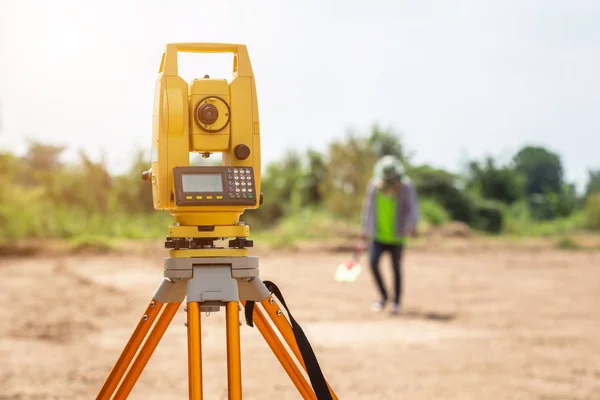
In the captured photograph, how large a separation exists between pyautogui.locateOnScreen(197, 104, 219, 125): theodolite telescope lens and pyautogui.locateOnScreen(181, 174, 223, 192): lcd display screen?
0.73 feet

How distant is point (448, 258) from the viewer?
18750mm

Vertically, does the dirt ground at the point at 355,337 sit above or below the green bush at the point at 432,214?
below

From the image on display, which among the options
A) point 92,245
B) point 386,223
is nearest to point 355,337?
point 386,223

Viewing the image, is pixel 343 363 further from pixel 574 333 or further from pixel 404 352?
pixel 574 333

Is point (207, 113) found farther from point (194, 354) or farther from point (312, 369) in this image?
point (312, 369)

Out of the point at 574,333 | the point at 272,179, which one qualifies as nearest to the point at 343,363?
the point at 574,333

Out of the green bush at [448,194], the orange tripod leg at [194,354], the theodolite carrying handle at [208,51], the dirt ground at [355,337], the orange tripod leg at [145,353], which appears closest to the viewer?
the orange tripod leg at [194,354]

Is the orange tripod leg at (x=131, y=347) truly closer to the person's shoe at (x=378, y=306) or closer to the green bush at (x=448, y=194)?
the person's shoe at (x=378, y=306)

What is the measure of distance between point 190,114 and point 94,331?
5655mm

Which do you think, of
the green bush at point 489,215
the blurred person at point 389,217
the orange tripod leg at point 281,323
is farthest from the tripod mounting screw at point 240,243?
the green bush at point 489,215

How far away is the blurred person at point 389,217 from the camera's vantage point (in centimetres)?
985

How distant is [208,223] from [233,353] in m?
0.47

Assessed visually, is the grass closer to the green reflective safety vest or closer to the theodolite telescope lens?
the green reflective safety vest

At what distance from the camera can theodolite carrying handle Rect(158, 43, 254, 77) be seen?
3119 mm
